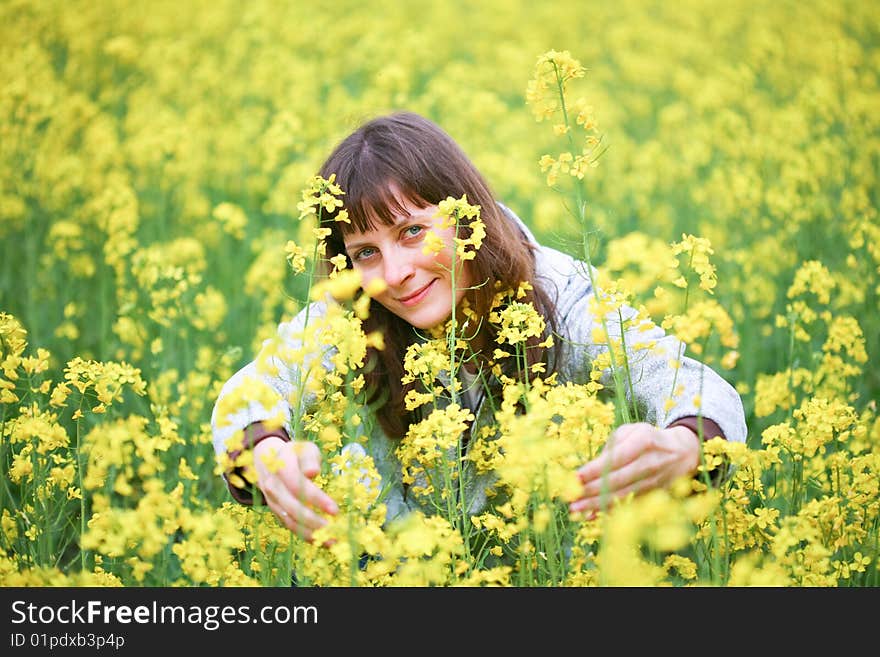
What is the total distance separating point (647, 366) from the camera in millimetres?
2268

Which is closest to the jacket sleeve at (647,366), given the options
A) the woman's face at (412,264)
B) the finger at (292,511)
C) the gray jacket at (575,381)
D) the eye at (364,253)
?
the gray jacket at (575,381)

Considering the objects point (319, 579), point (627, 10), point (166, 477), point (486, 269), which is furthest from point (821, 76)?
point (319, 579)

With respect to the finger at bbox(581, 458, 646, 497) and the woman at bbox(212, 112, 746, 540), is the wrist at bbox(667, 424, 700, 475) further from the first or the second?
the finger at bbox(581, 458, 646, 497)

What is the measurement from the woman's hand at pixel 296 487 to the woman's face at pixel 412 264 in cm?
57

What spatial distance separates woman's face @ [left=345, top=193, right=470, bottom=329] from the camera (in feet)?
7.49

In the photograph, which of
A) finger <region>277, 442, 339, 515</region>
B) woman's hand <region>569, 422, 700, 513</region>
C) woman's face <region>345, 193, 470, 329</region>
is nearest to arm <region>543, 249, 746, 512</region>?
woman's hand <region>569, 422, 700, 513</region>

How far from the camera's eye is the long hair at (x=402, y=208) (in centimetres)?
233

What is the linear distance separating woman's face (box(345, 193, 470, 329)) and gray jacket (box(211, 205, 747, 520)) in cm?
26

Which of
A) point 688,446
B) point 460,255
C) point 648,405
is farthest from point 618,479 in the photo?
point 460,255

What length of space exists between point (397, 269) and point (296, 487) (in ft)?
2.18

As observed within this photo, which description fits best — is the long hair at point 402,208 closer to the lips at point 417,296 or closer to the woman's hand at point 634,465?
the lips at point 417,296
